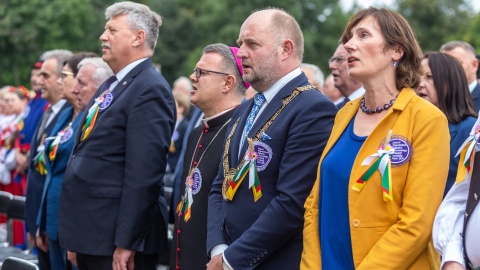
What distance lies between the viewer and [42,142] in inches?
286

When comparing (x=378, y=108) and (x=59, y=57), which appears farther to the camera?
(x=59, y=57)

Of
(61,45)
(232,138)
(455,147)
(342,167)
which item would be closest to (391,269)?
(342,167)

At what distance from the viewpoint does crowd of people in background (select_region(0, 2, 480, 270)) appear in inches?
140

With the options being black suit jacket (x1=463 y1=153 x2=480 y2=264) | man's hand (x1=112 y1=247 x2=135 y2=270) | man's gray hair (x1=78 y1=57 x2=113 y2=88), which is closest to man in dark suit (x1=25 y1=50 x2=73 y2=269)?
man's gray hair (x1=78 y1=57 x2=113 y2=88)

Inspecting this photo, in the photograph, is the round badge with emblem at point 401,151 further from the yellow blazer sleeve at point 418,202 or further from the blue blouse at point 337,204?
the blue blouse at point 337,204

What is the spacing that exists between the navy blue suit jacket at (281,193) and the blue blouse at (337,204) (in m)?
0.24

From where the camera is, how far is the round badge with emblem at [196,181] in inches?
197

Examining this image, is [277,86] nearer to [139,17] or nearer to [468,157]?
[468,157]

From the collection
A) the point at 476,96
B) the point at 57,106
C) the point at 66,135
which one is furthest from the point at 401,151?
the point at 57,106

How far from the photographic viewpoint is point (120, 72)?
563 cm

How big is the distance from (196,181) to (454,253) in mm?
2010

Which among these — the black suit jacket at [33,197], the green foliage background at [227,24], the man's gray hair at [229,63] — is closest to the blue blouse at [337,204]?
the man's gray hair at [229,63]

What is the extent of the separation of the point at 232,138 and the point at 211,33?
45583 millimetres

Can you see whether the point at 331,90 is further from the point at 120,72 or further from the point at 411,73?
the point at 411,73
